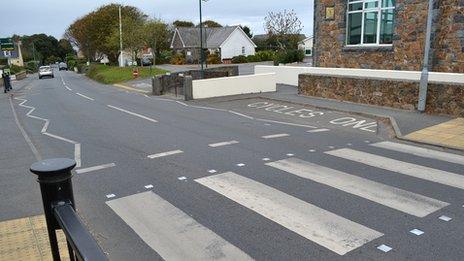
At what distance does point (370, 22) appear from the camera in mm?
20641

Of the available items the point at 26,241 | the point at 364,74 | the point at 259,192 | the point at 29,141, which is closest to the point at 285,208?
the point at 259,192

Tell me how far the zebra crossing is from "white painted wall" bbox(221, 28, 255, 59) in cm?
6822

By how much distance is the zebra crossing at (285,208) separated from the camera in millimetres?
5043

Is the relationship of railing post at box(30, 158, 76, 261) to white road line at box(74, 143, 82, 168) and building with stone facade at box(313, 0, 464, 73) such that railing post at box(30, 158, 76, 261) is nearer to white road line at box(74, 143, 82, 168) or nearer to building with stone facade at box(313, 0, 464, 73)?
white road line at box(74, 143, 82, 168)

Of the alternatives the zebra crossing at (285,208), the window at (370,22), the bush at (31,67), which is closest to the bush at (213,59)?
the bush at (31,67)

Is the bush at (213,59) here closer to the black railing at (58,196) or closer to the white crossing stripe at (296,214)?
the white crossing stripe at (296,214)

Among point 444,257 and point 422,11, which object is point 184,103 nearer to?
point 422,11

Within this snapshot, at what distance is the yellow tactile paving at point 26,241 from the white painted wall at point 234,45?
7033 centimetres

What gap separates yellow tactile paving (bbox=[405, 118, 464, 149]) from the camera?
404 inches

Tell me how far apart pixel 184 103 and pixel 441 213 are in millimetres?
15270

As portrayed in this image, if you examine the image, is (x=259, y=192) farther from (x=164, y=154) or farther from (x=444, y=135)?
(x=444, y=135)

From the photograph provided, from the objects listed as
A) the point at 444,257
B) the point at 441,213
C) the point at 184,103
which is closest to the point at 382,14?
the point at 184,103

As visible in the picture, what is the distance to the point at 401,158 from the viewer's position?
29.5 ft

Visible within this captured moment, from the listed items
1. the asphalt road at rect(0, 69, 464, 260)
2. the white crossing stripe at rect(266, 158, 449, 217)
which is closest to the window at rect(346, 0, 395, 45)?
the asphalt road at rect(0, 69, 464, 260)
